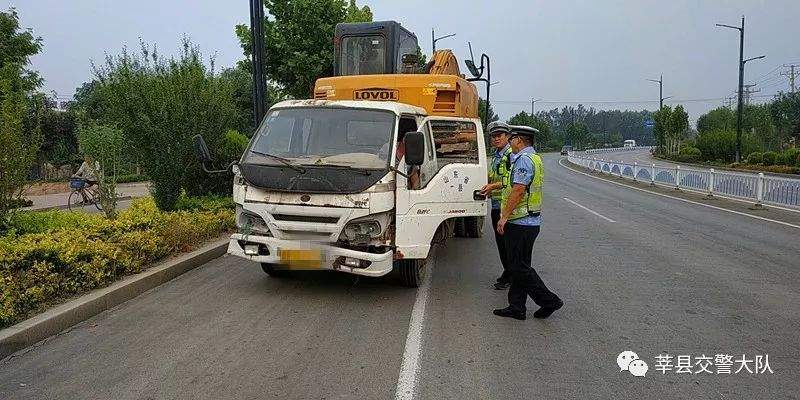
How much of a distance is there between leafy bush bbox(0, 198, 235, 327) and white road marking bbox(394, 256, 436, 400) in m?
3.14

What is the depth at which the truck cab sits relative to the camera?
19.8ft

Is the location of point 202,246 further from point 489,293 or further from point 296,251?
point 489,293

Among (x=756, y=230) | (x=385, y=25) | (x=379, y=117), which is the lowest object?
(x=756, y=230)

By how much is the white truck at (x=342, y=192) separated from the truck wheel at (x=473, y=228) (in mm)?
3325

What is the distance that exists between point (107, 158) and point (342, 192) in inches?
214

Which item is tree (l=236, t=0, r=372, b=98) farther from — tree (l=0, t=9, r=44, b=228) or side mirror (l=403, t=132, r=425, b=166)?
side mirror (l=403, t=132, r=425, b=166)

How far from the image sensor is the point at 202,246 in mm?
8766

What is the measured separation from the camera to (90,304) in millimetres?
5746

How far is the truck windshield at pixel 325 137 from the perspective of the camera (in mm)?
6428

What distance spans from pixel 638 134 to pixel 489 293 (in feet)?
487

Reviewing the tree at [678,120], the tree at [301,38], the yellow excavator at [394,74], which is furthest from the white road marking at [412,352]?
the tree at [678,120]

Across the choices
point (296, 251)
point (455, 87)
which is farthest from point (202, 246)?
point (455, 87)

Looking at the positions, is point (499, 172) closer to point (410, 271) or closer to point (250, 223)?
point (410, 271)

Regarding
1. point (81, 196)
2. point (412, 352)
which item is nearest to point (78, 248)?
point (412, 352)
